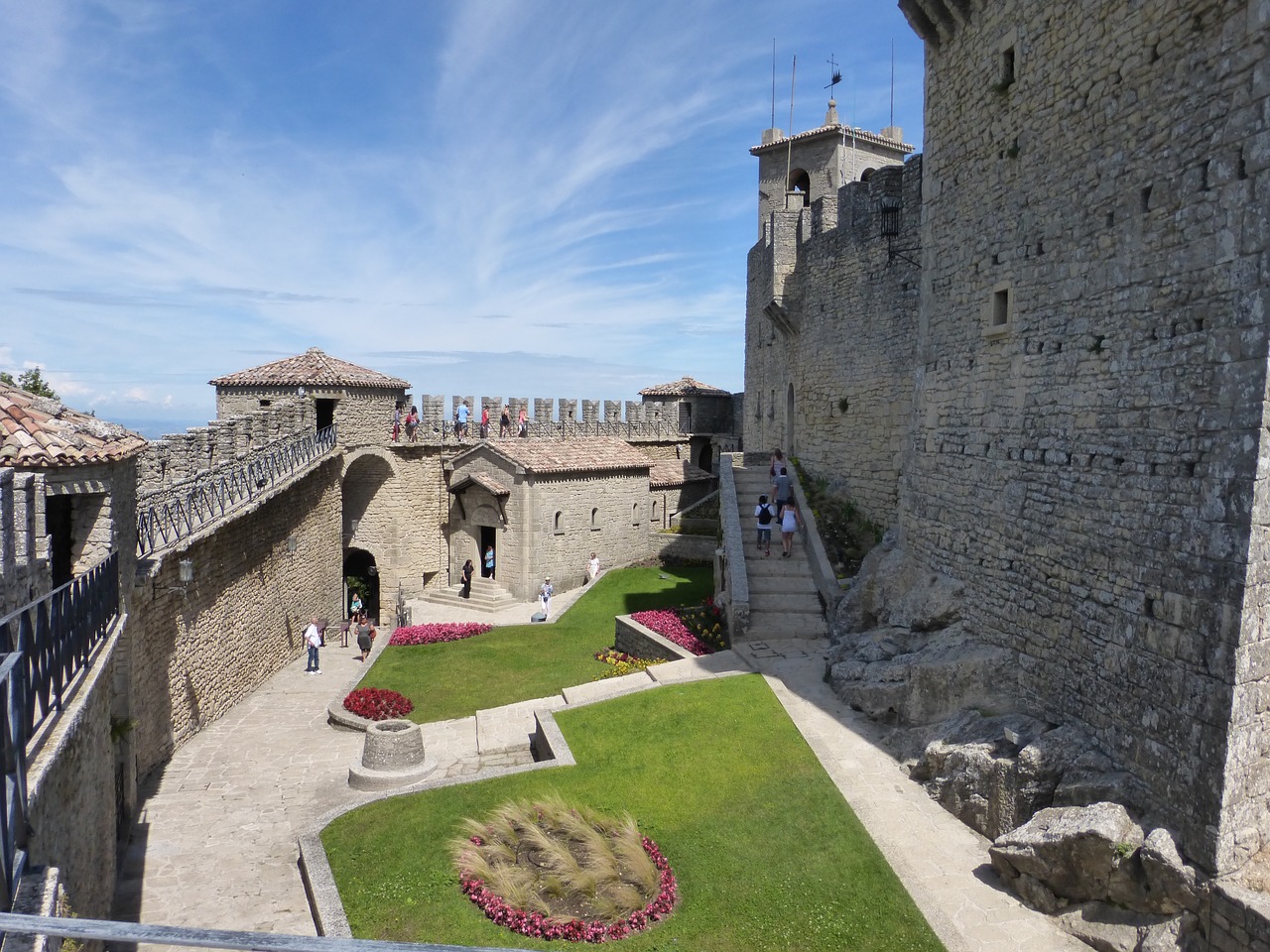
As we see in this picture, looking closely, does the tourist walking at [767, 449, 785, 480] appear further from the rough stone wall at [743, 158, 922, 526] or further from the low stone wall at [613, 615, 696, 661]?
the low stone wall at [613, 615, 696, 661]

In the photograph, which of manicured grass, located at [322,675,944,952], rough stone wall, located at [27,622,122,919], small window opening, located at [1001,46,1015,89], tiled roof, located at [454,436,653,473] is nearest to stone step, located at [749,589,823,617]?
manicured grass, located at [322,675,944,952]

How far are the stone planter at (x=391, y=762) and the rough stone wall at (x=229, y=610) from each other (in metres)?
3.26

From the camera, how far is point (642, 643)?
57.5 ft

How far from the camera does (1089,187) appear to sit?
8.93m

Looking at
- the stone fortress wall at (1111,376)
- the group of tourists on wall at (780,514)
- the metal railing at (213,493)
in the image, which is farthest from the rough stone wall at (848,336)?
the metal railing at (213,493)

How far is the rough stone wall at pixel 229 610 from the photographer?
1279cm

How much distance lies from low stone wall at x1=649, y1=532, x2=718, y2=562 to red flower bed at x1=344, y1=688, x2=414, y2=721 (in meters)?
14.1

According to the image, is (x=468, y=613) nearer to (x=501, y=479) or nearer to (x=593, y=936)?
(x=501, y=479)

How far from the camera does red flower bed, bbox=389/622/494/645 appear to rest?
21.8 m

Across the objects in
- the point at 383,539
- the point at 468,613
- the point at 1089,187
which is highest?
the point at 1089,187

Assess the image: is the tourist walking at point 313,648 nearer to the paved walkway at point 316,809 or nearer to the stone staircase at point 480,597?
the paved walkway at point 316,809

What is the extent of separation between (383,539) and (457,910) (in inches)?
813

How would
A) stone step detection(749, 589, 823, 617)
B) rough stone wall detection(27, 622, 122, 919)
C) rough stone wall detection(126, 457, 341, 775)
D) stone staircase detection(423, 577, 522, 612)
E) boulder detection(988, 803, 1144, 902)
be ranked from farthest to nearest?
stone staircase detection(423, 577, 522, 612) < stone step detection(749, 589, 823, 617) < rough stone wall detection(126, 457, 341, 775) < boulder detection(988, 803, 1144, 902) < rough stone wall detection(27, 622, 122, 919)

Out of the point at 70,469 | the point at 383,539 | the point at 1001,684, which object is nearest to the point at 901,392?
the point at 1001,684
